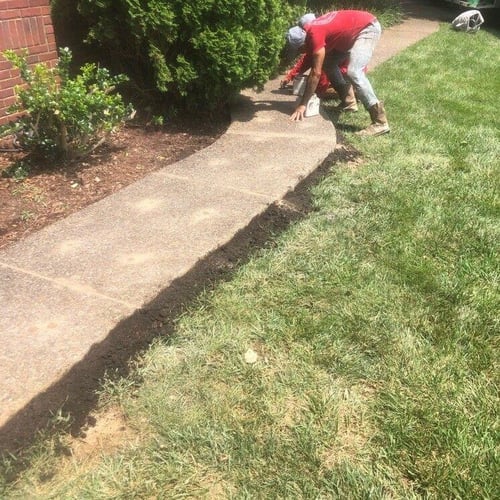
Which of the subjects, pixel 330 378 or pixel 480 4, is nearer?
pixel 330 378

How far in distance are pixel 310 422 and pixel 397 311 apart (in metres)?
0.92

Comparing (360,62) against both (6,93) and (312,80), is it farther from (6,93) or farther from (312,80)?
(6,93)

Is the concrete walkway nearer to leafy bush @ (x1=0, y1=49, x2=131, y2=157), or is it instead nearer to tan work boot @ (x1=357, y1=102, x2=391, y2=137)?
leafy bush @ (x1=0, y1=49, x2=131, y2=157)

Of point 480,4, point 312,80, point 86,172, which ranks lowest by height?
point 480,4

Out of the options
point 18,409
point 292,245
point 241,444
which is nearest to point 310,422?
point 241,444

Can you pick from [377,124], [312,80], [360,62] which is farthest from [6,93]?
[377,124]

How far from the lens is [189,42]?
4926 millimetres

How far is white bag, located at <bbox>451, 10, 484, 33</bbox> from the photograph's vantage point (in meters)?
12.3

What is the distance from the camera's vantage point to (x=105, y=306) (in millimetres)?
2582

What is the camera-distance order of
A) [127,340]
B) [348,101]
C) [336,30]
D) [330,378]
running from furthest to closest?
1. [348,101]
2. [336,30]
3. [127,340]
4. [330,378]

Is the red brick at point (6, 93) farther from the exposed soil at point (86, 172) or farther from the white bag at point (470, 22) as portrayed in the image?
the white bag at point (470, 22)

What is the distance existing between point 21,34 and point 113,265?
2749 mm

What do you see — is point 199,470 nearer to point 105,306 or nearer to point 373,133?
point 105,306

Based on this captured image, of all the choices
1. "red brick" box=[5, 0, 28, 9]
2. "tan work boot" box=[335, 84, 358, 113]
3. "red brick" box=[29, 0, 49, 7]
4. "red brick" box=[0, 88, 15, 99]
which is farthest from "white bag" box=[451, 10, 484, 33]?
"red brick" box=[0, 88, 15, 99]
